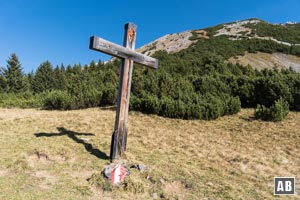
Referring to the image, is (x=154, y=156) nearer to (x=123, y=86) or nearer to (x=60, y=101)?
(x=123, y=86)

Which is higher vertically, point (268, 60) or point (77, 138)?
point (268, 60)

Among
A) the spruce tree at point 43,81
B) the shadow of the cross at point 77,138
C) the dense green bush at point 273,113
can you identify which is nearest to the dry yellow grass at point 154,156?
the shadow of the cross at point 77,138

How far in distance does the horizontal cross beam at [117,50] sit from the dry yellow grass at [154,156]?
2442mm

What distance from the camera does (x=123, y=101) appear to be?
637 centimetres

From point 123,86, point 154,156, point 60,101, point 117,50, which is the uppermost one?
point 117,50

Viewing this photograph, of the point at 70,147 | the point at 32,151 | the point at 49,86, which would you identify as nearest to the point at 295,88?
the point at 70,147

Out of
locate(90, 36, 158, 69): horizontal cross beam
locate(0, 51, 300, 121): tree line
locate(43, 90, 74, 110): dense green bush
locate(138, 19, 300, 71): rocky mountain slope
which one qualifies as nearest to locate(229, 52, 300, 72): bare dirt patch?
locate(138, 19, 300, 71): rocky mountain slope

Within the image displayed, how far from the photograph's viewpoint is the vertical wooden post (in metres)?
6.29

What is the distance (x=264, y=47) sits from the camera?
101ft

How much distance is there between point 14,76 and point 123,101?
91.2 feet

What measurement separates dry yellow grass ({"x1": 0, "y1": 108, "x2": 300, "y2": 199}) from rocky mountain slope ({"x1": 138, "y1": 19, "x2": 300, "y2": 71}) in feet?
62.0

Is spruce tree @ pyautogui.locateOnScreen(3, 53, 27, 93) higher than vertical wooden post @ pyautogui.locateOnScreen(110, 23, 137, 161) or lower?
higher

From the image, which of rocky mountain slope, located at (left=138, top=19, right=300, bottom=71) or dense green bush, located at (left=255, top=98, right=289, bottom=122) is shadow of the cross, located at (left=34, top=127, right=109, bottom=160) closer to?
dense green bush, located at (left=255, top=98, right=289, bottom=122)

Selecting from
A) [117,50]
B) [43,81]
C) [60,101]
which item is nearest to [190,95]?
[117,50]
